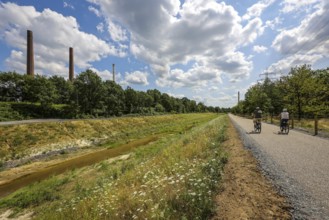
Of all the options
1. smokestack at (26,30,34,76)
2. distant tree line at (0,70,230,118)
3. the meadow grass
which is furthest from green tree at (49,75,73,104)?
the meadow grass

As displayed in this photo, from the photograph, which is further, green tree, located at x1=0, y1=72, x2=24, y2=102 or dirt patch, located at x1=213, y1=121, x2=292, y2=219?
green tree, located at x1=0, y1=72, x2=24, y2=102

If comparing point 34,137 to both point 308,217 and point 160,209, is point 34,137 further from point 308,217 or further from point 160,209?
Answer: point 308,217

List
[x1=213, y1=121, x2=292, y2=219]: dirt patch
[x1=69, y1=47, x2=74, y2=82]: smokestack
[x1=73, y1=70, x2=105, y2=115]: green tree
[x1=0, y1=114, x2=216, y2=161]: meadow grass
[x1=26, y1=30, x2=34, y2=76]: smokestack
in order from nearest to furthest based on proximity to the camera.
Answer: [x1=213, y1=121, x2=292, y2=219]: dirt patch → [x1=0, y1=114, x2=216, y2=161]: meadow grass → [x1=73, y1=70, x2=105, y2=115]: green tree → [x1=26, y1=30, x2=34, y2=76]: smokestack → [x1=69, y1=47, x2=74, y2=82]: smokestack

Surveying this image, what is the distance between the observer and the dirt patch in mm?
4434

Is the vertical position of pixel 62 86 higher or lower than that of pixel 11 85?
higher

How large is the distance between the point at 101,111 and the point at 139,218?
5295 cm

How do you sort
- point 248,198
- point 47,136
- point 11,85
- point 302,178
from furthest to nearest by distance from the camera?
point 11,85 < point 47,136 < point 302,178 < point 248,198

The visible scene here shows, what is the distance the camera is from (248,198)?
16.8 ft

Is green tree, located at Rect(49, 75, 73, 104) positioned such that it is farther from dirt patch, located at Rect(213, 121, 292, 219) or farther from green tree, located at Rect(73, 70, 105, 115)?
dirt patch, located at Rect(213, 121, 292, 219)

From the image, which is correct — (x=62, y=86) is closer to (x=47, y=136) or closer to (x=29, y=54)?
(x=29, y=54)

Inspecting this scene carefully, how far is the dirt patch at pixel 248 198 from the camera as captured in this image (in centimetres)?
443

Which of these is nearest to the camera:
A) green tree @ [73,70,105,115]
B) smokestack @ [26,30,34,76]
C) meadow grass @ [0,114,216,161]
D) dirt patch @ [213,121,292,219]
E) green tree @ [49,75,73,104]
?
dirt patch @ [213,121,292,219]

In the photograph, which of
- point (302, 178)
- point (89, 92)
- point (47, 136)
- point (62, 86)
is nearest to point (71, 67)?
point (62, 86)

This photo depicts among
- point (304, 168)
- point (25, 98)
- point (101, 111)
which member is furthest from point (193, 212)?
point (25, 98)
